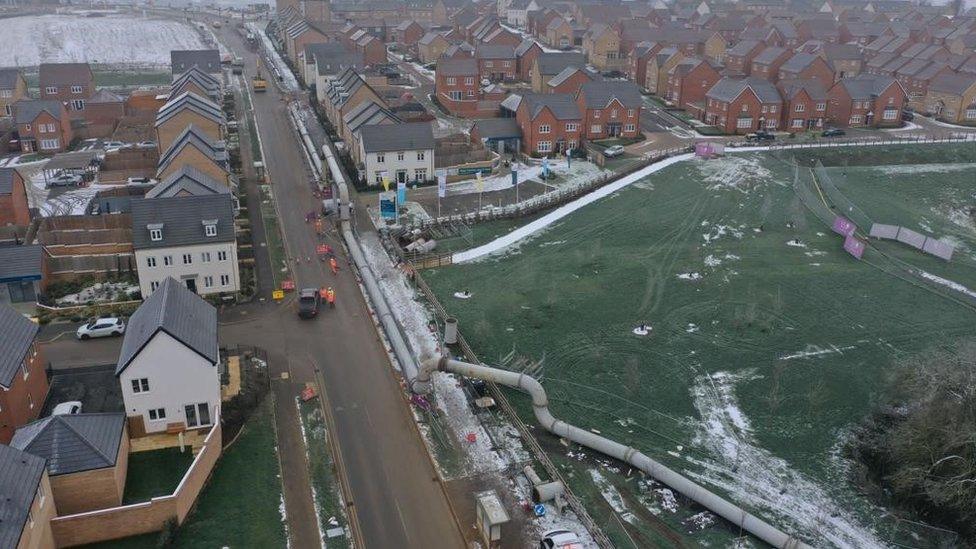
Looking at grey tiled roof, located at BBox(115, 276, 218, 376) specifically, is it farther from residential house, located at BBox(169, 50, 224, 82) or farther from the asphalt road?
residential house, located at BBox(169, 50, 224, 82)

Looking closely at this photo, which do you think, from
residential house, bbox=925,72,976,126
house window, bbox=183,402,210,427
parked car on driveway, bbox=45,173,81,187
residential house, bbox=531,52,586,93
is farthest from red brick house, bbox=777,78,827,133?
house window, bbox=183,402,210,427

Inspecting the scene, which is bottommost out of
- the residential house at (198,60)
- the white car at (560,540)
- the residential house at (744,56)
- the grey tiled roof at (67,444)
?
Result: the white car at (560,540)

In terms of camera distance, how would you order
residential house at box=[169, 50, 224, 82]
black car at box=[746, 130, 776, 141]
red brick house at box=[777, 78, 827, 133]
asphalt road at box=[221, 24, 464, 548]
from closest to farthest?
1. asphalt road at box=[221, 24, 464, 548]
2. black car at box=[746, 130, 776, 141]
3. red brick house at box=[777, 78, 827, 133]
4. residential house at box=[169, 50, 224, 82]

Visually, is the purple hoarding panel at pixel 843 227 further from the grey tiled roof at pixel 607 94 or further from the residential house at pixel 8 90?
the residential house at pixel 8 90

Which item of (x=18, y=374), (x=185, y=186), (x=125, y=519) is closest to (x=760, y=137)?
(x=185, y=186)

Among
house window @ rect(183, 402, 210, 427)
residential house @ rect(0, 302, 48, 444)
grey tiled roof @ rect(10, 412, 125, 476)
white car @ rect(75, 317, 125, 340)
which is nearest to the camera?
grey tiled roof @ rect(10, 412, 125, 476)

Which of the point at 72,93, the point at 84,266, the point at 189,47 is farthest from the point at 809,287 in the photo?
the point at 189,47

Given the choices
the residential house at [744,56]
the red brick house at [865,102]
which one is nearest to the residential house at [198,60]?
the residential house at [744,56]
